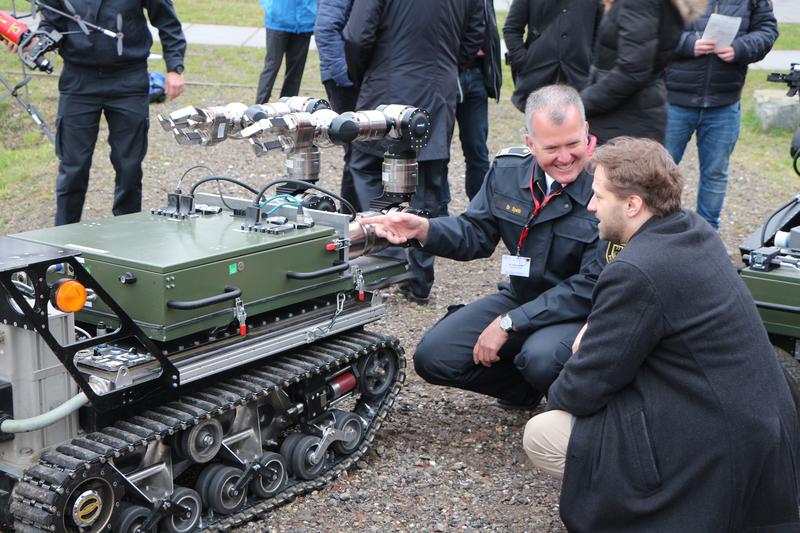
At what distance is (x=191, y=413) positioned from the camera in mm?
3490

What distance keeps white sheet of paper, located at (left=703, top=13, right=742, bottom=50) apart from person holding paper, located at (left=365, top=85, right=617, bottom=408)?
2.81 meters

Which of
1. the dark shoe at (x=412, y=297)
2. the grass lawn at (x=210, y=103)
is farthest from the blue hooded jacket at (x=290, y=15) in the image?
the dark shoe at (x=412, y=297)

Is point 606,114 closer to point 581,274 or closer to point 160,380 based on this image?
point 581,274

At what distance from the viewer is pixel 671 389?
125 inches

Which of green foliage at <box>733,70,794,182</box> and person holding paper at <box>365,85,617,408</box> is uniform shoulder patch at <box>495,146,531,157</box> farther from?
green foliage at <box>733,70,794,182</box>

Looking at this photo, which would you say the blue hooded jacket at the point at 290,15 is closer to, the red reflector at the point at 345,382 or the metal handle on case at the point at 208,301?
the red reflector at the point at 345,382

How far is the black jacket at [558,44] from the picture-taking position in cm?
625

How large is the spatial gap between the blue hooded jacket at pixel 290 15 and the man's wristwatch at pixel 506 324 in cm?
575

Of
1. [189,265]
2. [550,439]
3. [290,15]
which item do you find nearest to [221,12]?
[290,15]

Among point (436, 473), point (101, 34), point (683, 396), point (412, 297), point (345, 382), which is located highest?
point (101, 34)

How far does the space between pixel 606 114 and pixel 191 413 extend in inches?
110

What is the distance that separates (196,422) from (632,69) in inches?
112

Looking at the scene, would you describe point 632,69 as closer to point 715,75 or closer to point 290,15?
point 715,75

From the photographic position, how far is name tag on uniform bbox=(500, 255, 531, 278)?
4.41 m
